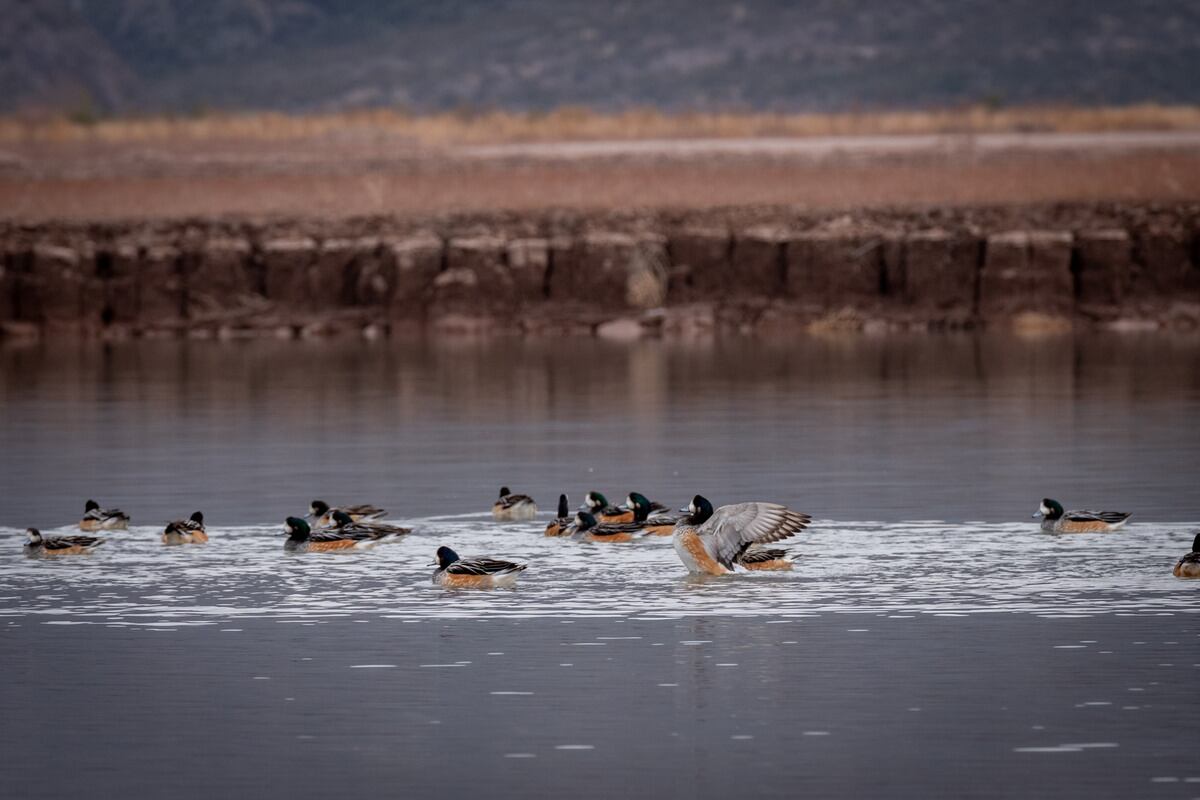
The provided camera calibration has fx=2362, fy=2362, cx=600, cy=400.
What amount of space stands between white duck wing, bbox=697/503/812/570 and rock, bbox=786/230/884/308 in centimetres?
3425

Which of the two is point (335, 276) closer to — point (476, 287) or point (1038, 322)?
point (476, 287)

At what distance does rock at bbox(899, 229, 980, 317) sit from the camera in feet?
167

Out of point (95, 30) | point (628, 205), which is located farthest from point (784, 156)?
point (95, 30)

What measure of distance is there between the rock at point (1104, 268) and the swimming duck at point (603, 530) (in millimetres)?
32372

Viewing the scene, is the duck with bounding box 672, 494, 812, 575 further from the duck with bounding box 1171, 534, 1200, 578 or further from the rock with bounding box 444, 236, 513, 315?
the rock with bounding box 444, 236, 513, 315

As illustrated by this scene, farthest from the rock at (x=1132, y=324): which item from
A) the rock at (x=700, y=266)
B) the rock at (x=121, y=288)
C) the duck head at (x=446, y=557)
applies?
the duck head at (x=446, y=557)

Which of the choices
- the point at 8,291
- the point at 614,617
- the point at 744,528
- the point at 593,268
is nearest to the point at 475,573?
the point at 614,617

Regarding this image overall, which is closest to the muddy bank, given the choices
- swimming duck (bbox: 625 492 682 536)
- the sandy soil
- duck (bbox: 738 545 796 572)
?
the sandy soil

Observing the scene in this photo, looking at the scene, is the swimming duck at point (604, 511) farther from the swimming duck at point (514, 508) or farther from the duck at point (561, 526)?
the swimming duck at point (514, 508)

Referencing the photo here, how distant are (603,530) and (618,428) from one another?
1020cm

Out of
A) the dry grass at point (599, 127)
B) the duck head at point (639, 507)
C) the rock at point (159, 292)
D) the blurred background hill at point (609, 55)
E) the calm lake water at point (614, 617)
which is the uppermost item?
the blurred background hill at point (609, 55)

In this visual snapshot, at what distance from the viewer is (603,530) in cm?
1922

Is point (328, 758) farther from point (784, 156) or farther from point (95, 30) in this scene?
point (95, 30)

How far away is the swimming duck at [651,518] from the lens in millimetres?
19484
